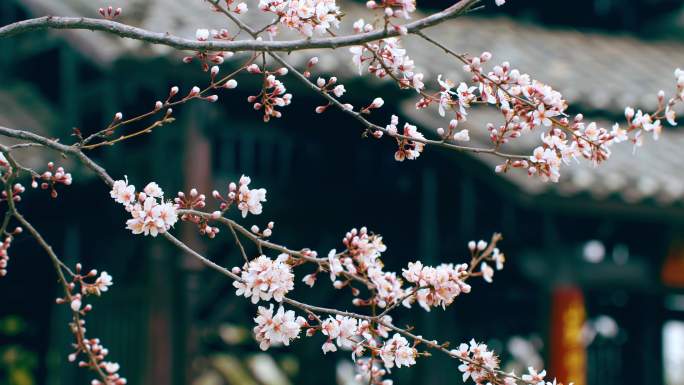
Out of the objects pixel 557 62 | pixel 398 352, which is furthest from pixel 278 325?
pixel 557 62

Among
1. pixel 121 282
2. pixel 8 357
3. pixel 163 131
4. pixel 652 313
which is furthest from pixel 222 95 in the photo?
pixel 652 313

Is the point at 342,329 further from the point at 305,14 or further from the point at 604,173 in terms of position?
the point at 604,173

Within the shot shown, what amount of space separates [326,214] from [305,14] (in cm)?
437

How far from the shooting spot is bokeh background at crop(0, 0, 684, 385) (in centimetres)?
616

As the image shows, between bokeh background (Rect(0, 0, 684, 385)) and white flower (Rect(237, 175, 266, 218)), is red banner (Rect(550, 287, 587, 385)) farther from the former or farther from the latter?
white flower (Rect(237, 175, 266, 218))

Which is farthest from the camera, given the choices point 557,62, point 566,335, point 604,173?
point 557,62

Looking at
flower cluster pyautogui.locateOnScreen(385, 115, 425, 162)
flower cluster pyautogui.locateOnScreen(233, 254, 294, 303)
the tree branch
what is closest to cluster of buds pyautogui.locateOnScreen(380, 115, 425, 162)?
flower cluster pyautogui.locateOnScreen(385, 115, 425, 162)

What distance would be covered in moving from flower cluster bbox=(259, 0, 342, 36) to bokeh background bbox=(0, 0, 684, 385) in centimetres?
301

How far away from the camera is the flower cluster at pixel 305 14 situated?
2.57 meters

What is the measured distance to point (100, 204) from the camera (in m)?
7.42

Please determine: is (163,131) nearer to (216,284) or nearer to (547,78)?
(216,284)

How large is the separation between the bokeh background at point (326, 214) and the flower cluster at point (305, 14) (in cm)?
301

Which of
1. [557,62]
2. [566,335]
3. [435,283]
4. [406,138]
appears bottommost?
[566,335]

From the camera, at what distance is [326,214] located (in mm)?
6902
